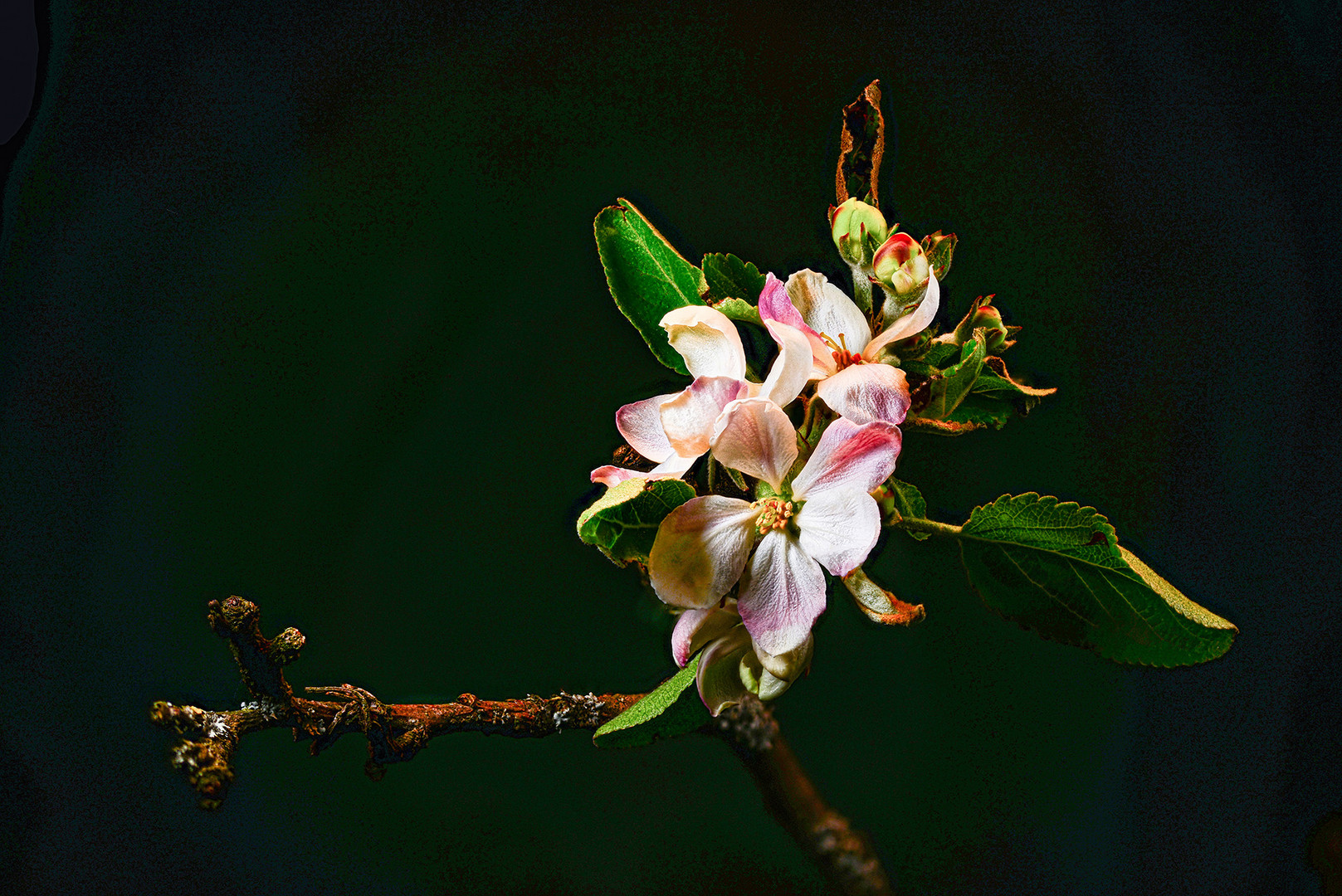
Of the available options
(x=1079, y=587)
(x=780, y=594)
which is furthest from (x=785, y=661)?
(x=1079, y=587)

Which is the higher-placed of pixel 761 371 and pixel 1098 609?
pixel 761 371

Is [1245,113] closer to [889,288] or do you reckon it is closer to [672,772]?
[889,288]

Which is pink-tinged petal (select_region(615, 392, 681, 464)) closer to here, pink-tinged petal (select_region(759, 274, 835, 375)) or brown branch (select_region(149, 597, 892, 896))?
pink-tinged petal (select_region(759, 274, 835, 375))

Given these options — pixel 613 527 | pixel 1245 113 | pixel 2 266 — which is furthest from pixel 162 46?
pixel 1245 113

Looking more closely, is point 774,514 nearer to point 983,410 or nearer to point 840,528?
point 840,528

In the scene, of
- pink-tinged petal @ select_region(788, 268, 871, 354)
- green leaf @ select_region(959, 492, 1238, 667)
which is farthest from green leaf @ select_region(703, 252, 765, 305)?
green leaf @ select_region(959, 492, 1238, 667)

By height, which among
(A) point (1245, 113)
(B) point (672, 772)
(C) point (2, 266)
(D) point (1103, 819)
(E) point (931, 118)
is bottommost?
(D) point (1103, 819)

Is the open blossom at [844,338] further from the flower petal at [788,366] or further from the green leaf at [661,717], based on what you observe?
the green leaf at [661,717]
